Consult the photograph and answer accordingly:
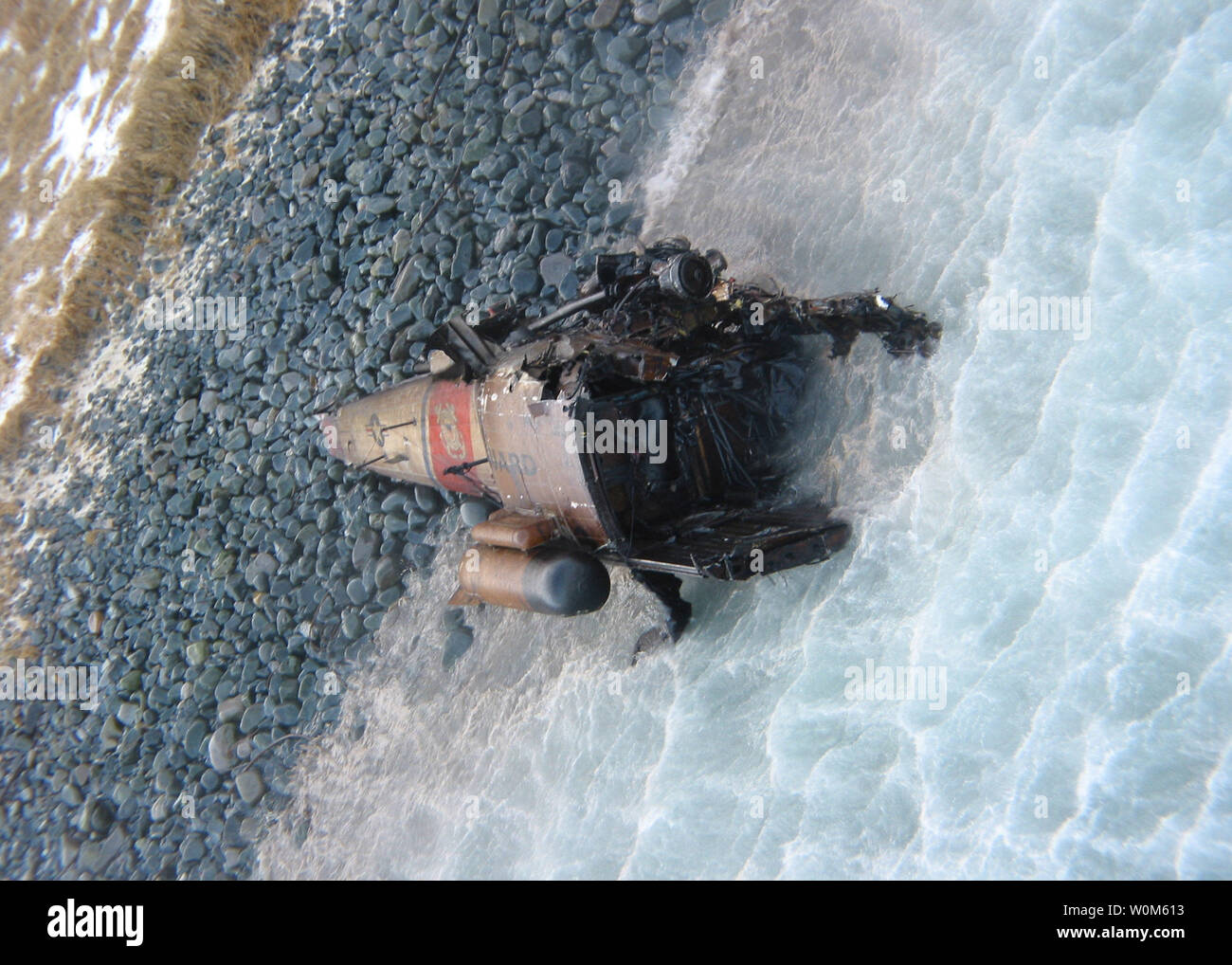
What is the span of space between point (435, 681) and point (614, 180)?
26.6 ft

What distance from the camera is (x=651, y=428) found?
918 centimetres

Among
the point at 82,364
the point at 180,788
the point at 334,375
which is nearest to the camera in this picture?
the point at 180,788

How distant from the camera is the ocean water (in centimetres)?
723

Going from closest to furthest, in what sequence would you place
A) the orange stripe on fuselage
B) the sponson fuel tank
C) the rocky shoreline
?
the sponson fuel tank, the orange stripe on fuselage, the rocky shoreline

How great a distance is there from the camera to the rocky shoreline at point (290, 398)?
45.3 ft

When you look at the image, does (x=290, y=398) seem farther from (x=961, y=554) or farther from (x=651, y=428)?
(x=961, y=554)

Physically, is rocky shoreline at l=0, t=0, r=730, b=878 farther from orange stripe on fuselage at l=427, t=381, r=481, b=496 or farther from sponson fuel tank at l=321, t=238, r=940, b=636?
sponson fuel tank at l=321, t=238, r=940, b=636

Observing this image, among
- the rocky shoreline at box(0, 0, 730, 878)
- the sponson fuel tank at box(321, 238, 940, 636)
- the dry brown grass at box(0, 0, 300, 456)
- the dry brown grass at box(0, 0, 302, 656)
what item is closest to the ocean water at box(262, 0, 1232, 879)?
the sponson fuel tank at box(321, 238, 940, 636)

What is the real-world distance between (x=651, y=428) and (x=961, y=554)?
3.29 meters

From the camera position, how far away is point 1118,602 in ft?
24.4

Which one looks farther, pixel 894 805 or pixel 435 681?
pixel 435 681

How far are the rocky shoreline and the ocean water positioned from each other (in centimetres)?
276
